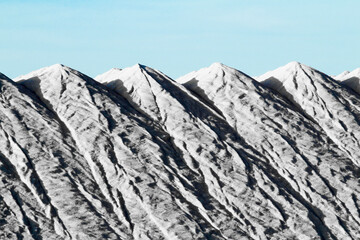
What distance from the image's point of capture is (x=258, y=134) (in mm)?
27188

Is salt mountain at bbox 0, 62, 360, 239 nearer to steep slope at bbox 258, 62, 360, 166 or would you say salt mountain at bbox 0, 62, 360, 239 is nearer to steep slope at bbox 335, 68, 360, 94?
steep slope at bbox 258, 62, 360, 166

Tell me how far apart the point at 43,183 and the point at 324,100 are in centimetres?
1203

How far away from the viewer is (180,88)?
96.1ft

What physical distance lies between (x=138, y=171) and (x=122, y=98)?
15.9ft

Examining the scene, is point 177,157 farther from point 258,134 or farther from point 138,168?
point 258,134

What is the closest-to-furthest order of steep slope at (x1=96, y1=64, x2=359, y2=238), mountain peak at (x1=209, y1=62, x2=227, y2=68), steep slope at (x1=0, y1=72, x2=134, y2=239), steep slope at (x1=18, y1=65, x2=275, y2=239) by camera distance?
steep slope at (x1=0, y1=72, x2=134, y2=239) → steep slope at (x1=18, y1=65, x2=275, y2=239) → steep slope at (x1=96, y1=64, x2=359, y2=238) → mountain peak at (x1=209, y1=62, x2=227, y2=68)

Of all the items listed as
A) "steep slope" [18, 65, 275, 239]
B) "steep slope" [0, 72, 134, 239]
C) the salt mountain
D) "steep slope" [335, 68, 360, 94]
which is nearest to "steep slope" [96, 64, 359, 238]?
the salt mountain

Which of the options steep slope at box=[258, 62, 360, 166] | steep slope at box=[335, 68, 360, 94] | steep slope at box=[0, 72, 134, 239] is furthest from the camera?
steep slope at box=[335, 68, 360, 94]

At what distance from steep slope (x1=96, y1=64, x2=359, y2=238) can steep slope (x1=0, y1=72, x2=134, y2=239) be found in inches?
153

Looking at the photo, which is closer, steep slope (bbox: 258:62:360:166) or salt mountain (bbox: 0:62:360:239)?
salt mountain (bbox: 0:62:360:239)

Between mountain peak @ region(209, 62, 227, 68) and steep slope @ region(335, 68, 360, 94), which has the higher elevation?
mountain peak @ region(209, 62, 227, 68)

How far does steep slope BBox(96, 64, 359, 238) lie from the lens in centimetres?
2452

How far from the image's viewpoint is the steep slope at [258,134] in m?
24.5

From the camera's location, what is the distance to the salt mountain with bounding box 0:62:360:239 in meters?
23.1
